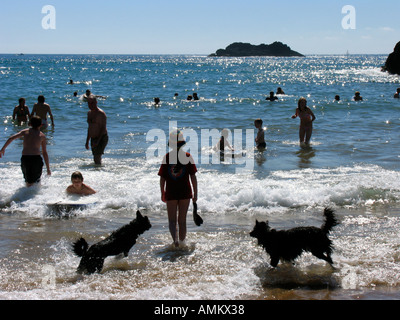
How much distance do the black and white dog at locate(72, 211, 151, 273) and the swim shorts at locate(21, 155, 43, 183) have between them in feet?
10.5

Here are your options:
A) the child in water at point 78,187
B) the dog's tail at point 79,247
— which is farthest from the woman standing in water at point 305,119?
the dog's tail at point 79,247

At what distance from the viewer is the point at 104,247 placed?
4879mm

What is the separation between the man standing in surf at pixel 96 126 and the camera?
9.64 meters

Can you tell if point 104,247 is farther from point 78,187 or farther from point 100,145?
point 100,145

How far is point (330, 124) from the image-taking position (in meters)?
18.6

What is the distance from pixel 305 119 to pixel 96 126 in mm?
6540

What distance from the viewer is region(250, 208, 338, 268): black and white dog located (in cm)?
488

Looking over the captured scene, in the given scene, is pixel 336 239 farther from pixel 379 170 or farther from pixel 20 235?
pixel 379 170

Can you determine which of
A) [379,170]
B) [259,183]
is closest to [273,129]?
[379,170]

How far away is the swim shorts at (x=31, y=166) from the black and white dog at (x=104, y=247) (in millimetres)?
3204

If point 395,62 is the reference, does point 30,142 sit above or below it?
below

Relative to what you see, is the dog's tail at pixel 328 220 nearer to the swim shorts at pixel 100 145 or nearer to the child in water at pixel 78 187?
the child in water at pixel 78 187

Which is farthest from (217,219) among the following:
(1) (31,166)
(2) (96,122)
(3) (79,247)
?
(2) (96,122)

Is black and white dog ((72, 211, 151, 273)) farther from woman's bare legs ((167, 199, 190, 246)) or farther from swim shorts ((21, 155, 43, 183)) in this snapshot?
swim shorts ((21, 155, 43, 183))
